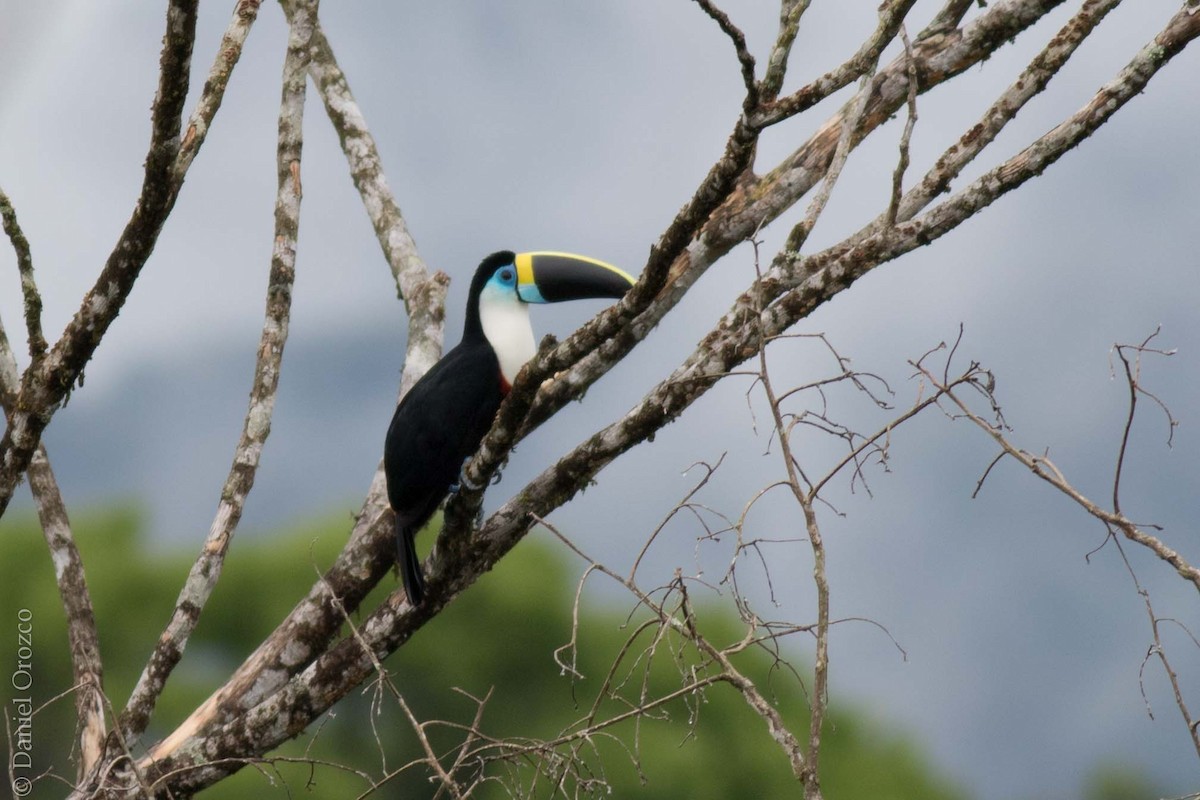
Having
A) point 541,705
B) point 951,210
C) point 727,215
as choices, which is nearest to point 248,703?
point 727,215

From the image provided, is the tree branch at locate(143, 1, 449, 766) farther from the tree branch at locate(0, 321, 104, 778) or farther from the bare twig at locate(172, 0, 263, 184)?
the bare twig at locate(172, 0, 263, 184)

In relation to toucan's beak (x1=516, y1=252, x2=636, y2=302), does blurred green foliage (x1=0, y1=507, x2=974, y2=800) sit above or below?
above

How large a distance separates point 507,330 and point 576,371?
0.76 metres

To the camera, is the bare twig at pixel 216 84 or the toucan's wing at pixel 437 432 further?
the toucan's wing at pixel 437 432

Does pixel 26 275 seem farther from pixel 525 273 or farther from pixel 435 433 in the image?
pixel 525 273

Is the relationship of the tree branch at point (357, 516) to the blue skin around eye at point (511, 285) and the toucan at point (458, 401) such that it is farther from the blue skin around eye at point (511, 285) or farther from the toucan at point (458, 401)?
the blue skin around eye at point (511, 285)

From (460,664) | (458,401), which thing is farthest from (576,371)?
(460,664)

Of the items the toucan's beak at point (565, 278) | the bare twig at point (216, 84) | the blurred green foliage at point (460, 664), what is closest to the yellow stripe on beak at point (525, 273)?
the toucan's beak at point (565, 278)

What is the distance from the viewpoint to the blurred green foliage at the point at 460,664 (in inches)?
554

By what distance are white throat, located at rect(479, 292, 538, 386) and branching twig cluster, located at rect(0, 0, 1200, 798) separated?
1.33ft

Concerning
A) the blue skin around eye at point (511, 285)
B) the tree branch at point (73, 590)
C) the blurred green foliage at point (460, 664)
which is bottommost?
the tree branch at point (73, 590)

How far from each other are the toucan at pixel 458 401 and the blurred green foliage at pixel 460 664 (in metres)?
8.89

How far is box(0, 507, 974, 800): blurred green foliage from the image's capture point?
554 inches

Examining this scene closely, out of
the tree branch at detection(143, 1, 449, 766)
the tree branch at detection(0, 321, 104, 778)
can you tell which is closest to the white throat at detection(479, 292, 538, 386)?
the tree branch at detection(143, 1, 449, 766)
